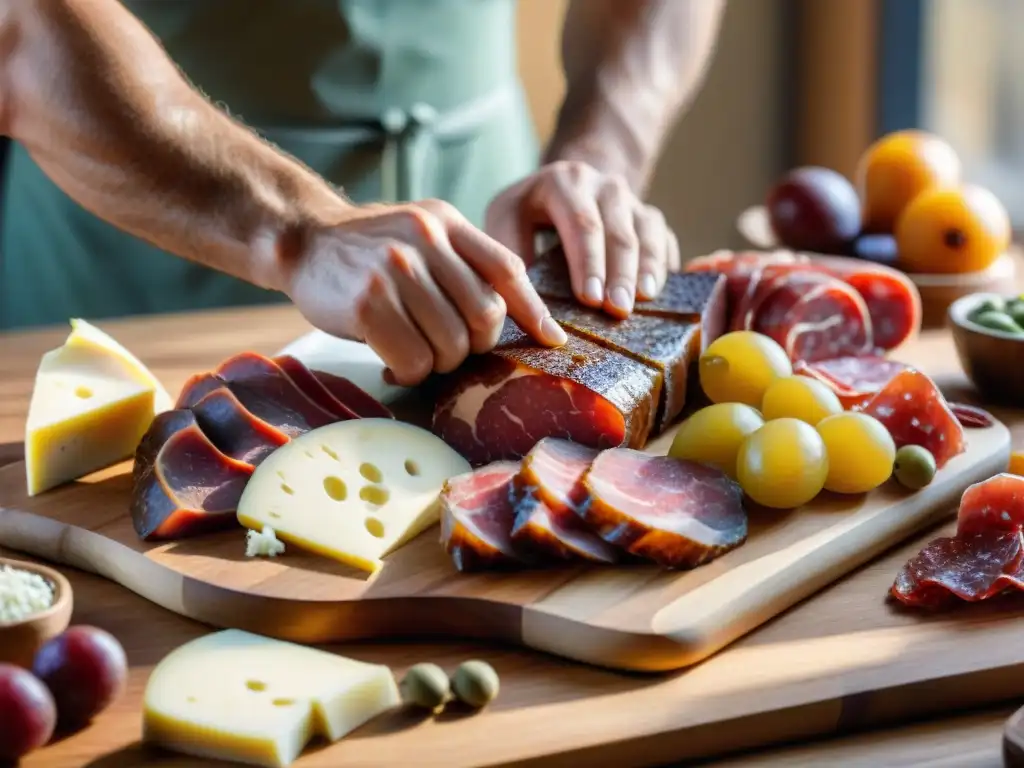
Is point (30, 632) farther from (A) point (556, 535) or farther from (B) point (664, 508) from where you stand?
(B) point (664, 508)

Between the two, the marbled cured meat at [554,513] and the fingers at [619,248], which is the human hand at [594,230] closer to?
the fingers at [619,248]

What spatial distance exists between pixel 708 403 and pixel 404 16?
3.63 ft

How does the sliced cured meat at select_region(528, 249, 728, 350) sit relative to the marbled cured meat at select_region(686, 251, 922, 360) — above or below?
above

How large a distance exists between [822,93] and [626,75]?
78.5 inches

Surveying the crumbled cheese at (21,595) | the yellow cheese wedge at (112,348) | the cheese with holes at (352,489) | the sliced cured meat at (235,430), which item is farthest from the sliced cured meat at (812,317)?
the crumbled cheese at (21,595)

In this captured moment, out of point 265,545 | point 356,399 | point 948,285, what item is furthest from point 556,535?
point 948,285

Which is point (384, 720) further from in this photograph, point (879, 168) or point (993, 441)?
point (879, 168)

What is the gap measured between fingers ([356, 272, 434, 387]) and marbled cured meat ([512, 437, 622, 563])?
29cm

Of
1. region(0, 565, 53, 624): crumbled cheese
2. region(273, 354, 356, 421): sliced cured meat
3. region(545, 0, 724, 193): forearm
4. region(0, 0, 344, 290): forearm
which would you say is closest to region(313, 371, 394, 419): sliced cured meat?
region(273, 354, 356, 421): sliced cured meat

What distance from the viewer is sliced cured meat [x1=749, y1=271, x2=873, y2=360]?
215cm

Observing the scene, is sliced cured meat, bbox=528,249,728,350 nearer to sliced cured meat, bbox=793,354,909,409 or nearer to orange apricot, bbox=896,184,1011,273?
sliced cured meat, bbox=793,354,909,409

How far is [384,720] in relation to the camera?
1.25 metres

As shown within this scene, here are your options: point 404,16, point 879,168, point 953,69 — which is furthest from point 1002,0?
point 404,16

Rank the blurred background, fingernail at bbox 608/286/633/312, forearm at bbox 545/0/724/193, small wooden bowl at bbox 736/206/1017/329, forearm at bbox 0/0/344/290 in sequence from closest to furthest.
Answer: forearm at bbox 0/0/344/290 → fingernail at bbox 608/286/633/312 → small wooden bowl at bbox 736/206/1017/329 → forearm at bbox 545/0/724/193 → the blurred background
